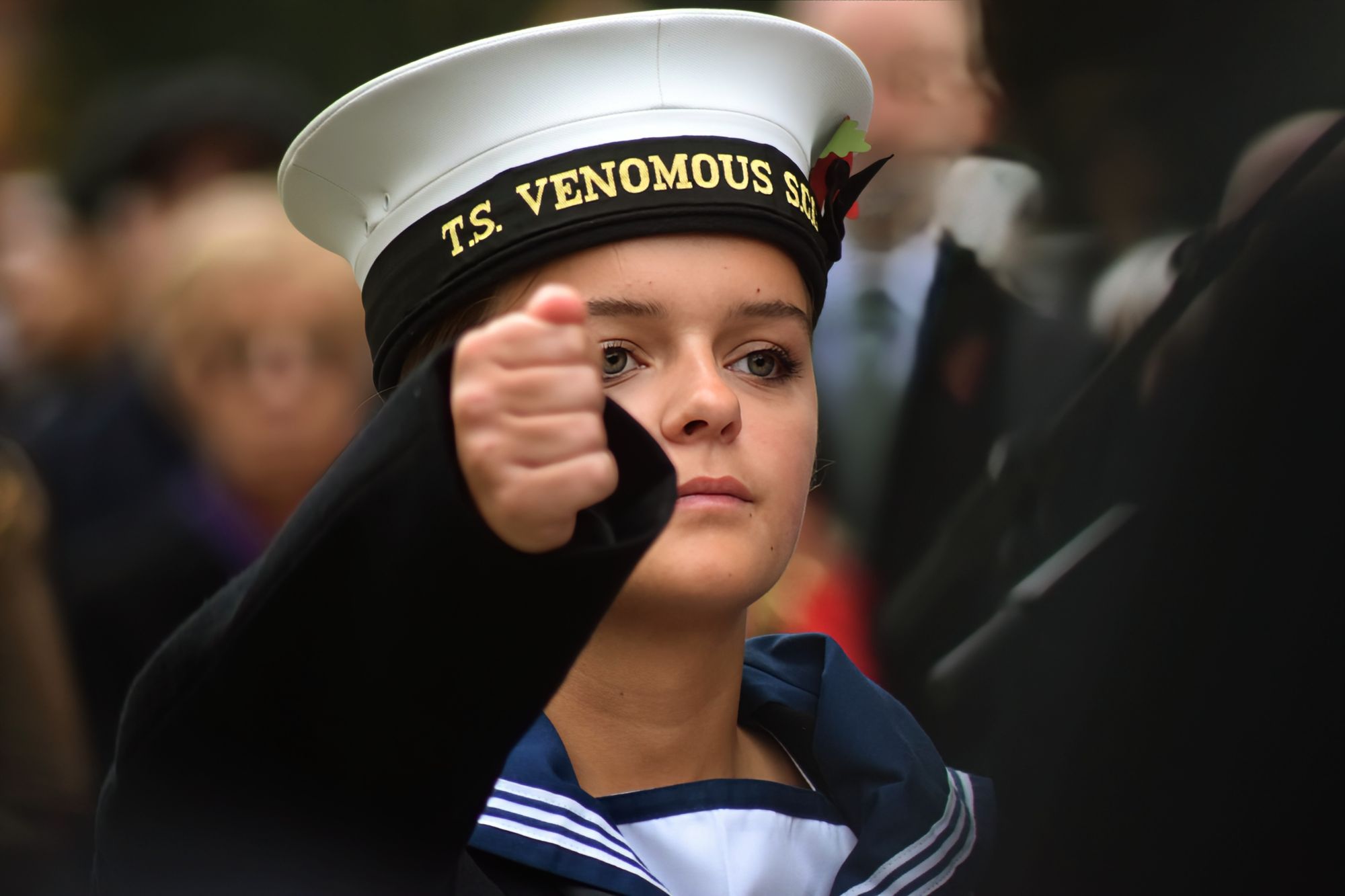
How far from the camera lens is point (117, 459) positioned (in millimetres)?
2463

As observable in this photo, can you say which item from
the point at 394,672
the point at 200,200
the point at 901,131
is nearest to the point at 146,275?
the point at 200,200

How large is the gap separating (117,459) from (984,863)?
1.49 m

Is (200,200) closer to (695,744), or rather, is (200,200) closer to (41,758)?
(41,758)

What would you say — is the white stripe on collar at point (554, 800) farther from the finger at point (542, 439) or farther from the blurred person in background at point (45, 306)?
the blurred person in background at point (45, 306)

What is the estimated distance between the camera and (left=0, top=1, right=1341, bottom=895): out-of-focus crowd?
4.53ft

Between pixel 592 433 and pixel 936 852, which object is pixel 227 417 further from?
pixel 592 433

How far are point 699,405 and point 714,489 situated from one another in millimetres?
92

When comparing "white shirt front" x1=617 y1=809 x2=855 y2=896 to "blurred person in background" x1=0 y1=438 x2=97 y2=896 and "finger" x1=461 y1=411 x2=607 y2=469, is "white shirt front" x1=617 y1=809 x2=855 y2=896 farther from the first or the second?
"blurred person in background" x1=0 y1=438 x2=97 y2=896

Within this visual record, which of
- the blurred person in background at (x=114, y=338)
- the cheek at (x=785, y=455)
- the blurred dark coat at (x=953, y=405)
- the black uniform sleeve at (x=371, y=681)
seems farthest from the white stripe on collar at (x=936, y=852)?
the blurred person in background at (x=114, y=338)

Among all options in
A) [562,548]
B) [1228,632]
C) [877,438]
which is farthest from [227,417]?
[1228,632]

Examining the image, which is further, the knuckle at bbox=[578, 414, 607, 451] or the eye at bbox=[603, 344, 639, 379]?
the eye at bbox=[603, 344, 639, 379]

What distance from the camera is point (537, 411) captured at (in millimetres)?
1019

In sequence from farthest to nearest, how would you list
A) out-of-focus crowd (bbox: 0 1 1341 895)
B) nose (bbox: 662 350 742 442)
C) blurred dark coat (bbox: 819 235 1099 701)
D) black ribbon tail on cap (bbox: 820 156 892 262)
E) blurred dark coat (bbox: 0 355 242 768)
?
blurred dark coat (bbox: 0 355 242 768)
blurred dark coat (bbox: 819 235 1099 701)
black ribbon tail on cap (bbox: 820 156 892 262)
nose (bbox: 662 350 742 442)
out-of-focus crowd (bbox: 0 1 1341 895)

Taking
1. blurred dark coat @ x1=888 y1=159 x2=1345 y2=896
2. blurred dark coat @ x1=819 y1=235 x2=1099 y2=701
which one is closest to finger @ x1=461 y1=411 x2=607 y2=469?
blurred dark coat @ x1=888 y1=159 x2=1345 y2=896
